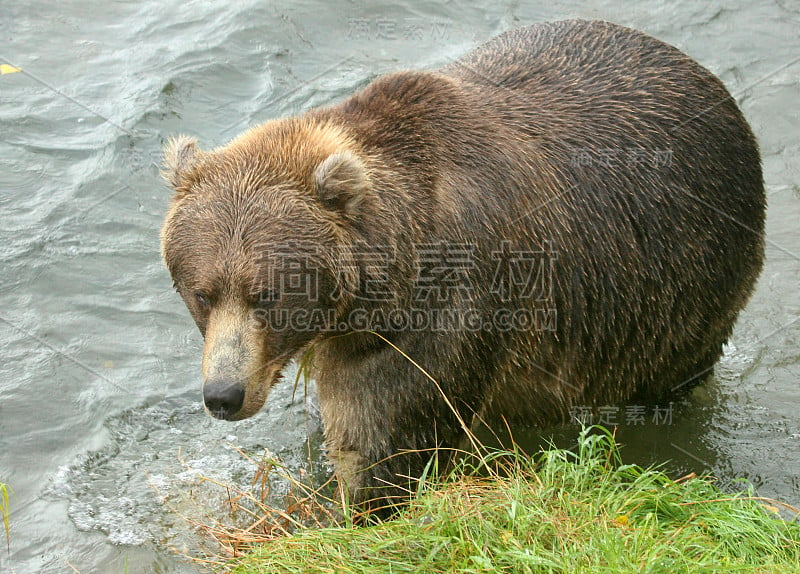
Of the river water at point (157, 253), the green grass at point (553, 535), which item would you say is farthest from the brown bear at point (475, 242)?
the river water at point (157, 253)

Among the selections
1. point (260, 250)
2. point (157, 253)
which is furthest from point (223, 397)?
point (157, 253)

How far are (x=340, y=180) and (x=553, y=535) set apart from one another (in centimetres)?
192

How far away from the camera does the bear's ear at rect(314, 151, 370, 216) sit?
4.70 m

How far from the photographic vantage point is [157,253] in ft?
27.7

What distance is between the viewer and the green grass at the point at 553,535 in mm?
4250

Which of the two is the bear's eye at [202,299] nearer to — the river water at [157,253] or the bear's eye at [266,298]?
the bear's eye at [266,298]

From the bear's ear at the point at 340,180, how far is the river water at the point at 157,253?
192cm

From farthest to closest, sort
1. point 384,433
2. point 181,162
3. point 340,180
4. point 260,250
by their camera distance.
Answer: point 384,433
point 181,162
point 340,180
point 260,250

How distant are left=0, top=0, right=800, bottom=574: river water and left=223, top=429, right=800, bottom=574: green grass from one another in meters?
1.41

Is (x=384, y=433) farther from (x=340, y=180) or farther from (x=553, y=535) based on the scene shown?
(x=340, y=180)

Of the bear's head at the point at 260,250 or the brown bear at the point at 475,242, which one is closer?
the bear's head at the point at 260,250

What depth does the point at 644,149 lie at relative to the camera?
6.04m

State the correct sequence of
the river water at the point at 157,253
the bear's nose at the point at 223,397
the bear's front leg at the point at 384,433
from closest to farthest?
the bear's nose at the point at 223,397 < the bear's front leg at the point at 384,433 < the river water at the point at 157,253

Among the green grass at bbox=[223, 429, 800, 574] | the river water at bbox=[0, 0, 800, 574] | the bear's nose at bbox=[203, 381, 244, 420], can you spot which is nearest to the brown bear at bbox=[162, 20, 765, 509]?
the bear's nose at bbox=[203, 381, 244, 420]
